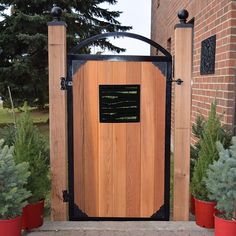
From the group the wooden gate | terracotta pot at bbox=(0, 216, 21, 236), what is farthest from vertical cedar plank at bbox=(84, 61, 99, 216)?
terracotta pot at bbox=(0, 216, 21, 236)

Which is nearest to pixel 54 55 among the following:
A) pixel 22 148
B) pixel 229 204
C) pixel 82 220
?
pixel 22 148

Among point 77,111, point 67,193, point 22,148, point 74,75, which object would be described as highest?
point 74,75

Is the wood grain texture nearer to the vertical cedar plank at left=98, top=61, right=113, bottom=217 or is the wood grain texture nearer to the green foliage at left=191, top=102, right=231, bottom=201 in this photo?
the vertical cedar plank at left=98, top=61, right=113, bottom=217

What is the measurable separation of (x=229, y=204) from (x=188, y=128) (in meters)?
0.97

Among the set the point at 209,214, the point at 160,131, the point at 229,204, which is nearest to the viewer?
the point at 229,204

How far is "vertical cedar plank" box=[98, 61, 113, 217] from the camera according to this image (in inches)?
155

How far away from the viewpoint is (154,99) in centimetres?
400

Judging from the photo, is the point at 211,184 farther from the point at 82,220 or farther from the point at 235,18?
the point at 235,18

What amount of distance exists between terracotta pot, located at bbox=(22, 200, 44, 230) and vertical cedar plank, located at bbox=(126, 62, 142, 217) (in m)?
0.96

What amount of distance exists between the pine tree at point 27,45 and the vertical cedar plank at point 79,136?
8385 millimetres

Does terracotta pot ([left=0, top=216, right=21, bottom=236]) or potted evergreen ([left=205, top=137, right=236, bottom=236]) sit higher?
potted evergreen ([left=205, top=137, right=236, bottom=236])

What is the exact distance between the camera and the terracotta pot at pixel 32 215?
12.3ft

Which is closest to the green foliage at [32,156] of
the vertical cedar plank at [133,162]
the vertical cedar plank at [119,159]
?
the vertical cedar plank at [119,159]

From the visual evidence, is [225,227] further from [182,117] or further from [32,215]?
[32,215]
